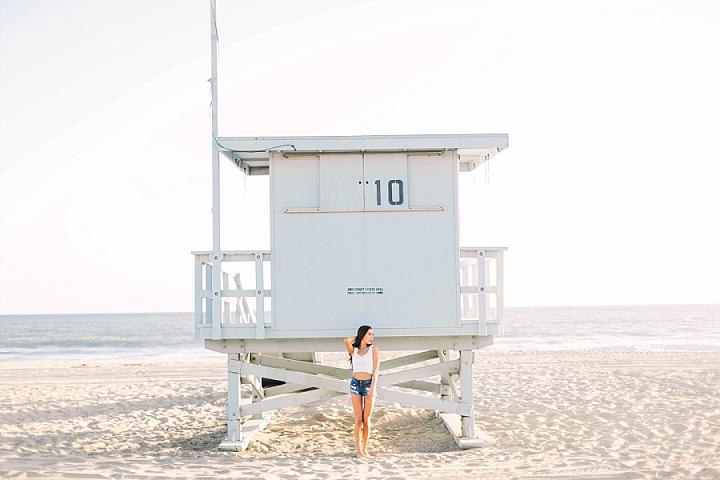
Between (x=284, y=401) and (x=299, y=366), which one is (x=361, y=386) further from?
(x=299, y=366)

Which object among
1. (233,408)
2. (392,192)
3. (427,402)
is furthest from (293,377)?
(392,192)

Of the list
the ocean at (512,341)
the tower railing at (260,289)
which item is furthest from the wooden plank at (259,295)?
the ocean at (512,341)

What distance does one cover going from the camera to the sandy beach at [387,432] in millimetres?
7309

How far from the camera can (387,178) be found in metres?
8.62

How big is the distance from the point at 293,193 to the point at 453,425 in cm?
431

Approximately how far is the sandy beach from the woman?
34cm

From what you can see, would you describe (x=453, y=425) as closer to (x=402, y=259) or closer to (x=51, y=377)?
(x=402, y=259)

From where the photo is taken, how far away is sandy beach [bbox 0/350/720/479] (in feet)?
24.0

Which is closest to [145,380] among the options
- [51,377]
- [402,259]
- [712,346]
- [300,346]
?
[51,377]

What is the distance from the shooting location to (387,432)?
10117mm

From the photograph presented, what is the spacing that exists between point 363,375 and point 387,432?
7.73 ft

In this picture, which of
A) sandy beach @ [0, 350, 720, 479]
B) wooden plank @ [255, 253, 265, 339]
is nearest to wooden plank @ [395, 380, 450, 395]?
sandy beach @ [0, 350, 720, 479]

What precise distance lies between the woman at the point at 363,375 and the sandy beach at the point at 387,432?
1.12 ft

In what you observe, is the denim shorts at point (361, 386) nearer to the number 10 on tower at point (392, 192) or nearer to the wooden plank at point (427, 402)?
the wooden plank at point (427, 402)
